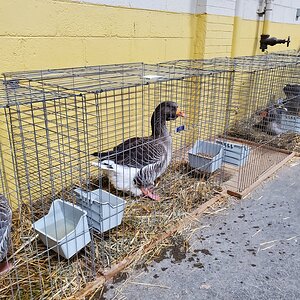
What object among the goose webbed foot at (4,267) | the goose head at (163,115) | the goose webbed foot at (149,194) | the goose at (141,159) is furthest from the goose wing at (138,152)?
the goose webbed foot at (4,267)

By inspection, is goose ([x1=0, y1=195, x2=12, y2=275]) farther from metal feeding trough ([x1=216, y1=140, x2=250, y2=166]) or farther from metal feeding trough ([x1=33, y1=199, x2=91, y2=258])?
metal feeding trough ([x1=216, y1=140, x2=250, y2=166])

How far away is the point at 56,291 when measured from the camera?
220cm

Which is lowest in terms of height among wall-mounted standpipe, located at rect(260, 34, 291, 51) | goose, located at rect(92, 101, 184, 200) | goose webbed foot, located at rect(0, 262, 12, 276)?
goose webbed foot, located at rect(0, 262, 12, 276)

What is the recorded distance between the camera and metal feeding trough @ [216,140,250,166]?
3820 mm

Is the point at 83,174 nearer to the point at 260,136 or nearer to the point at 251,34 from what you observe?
the point at 260,136

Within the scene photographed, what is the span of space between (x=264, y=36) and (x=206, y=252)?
4523 mm

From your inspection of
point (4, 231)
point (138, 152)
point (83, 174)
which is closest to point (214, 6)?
point (138, 152)

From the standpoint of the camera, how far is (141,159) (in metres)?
3.11

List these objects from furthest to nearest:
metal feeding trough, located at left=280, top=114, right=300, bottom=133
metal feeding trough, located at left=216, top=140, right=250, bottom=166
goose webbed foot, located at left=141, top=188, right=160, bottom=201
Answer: metal feeding trough, located at left=280, top=114, right=300, bottom=133 < metal feeding trough, located at left=216, top=140, right=250, bottom=166 < goose webbed foot, located at left=141, top=188, right=160, bottom=201

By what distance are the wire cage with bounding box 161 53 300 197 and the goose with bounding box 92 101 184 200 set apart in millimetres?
1043

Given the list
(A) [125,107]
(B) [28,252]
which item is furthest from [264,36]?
(B) [28,252]

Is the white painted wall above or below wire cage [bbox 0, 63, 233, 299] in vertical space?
above

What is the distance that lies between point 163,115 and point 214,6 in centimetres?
204

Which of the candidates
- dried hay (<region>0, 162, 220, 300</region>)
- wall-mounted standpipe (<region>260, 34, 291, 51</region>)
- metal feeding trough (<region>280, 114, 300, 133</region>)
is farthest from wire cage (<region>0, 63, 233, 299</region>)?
wall-mounted standpipe (<region>260, 34, 291, 51</region>)
